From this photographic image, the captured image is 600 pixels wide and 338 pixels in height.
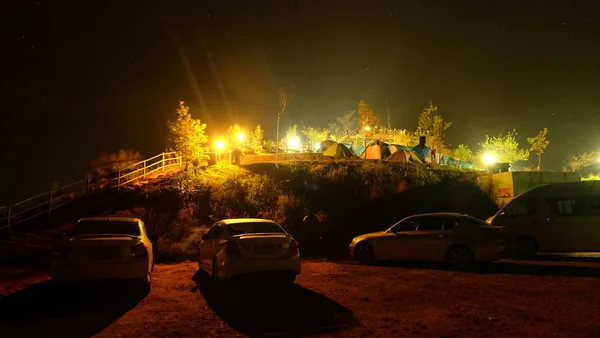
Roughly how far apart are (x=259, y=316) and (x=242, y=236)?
218cm

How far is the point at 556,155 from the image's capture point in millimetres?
78312

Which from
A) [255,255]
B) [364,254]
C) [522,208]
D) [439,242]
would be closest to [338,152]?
[364,254]

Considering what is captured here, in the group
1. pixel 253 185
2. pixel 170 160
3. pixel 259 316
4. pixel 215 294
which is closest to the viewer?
pixel 259 316

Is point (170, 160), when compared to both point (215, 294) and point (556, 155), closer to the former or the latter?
point (215, 294)

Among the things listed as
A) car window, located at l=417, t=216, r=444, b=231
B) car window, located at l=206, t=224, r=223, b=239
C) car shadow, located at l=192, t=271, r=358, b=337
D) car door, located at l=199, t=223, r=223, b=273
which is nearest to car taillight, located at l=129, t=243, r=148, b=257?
car shadow, located at l=192, t=271, r=358, b=337

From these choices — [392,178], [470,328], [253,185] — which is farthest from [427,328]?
[392,178]

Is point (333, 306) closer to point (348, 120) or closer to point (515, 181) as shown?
point (515, 181)

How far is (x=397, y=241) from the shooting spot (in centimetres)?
1123

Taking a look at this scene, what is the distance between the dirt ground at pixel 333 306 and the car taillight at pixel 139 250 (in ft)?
2.77

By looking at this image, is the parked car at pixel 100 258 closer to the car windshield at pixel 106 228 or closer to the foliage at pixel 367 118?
the car windshield at pixel 106 228

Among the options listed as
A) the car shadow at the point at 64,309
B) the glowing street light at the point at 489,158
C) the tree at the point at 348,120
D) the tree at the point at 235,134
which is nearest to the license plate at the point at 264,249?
the car shadow at the point at 64,309

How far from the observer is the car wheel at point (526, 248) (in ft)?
37.0

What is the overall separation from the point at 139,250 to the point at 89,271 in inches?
33.7

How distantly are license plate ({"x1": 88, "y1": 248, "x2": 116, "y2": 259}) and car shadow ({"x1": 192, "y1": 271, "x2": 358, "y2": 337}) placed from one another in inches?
74.0
